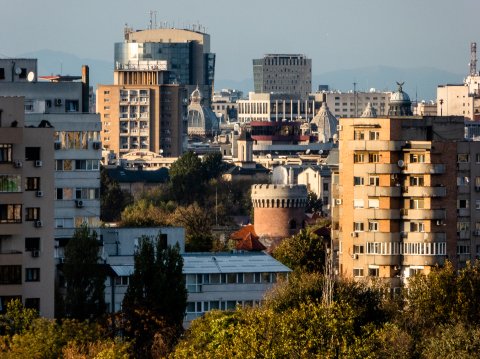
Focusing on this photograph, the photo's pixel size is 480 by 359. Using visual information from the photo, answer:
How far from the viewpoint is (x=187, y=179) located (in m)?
187

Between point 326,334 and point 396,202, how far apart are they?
25.4 meters

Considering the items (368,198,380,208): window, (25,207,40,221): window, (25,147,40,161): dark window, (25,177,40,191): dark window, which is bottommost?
(25,207,40,221): window

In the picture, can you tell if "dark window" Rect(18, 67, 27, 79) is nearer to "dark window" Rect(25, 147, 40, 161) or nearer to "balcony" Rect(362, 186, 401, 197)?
"balcony" Rect(362, 186, 401, 197)

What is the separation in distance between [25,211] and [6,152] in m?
1.76

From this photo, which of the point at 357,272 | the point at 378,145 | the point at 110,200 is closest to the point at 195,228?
the point at 110,200

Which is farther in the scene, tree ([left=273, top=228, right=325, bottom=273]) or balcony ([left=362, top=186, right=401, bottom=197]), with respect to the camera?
tree ([left=273, top=228, right=325, bottom=273])

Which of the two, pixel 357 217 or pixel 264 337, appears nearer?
pixel 264 337

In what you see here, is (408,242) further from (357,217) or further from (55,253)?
(55,253)

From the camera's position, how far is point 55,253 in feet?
265

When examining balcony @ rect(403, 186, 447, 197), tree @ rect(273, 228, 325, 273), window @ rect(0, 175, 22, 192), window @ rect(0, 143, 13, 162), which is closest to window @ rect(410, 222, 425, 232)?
balcony @ rect(403, 186, 447, 197)

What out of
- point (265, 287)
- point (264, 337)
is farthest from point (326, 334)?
point (265, 287)

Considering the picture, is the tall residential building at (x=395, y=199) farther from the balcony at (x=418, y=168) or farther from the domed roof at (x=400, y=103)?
the domed roof at (x=400, y=103)

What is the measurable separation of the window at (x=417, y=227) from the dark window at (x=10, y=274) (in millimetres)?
23136

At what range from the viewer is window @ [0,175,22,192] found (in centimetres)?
7250
